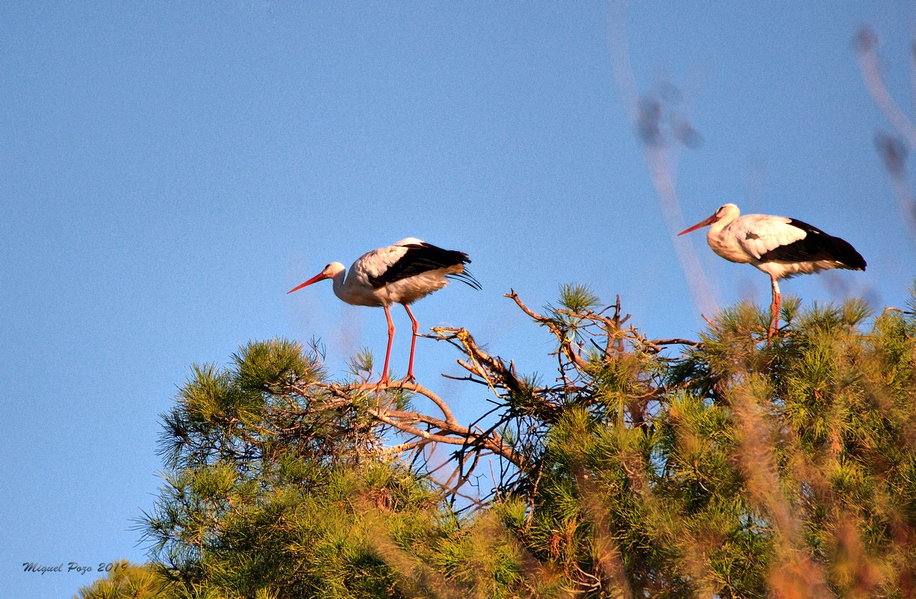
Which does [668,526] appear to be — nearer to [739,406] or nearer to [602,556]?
[602,556]

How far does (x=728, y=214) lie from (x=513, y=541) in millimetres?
4224

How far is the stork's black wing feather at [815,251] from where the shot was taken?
6.46 metres

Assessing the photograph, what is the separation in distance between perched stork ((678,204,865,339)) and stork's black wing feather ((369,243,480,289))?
1.71 meters

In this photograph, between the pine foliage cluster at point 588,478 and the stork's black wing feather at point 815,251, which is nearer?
the pine foliage cluster at point 588,478

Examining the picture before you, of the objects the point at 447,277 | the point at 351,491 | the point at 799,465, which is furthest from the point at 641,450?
the point at 447,277

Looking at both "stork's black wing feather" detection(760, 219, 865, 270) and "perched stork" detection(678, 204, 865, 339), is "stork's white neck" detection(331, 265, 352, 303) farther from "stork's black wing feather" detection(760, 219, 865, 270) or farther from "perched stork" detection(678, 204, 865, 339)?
"stork's black wing feather" detection(760, 219, 865, 270)

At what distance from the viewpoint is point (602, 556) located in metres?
3.79

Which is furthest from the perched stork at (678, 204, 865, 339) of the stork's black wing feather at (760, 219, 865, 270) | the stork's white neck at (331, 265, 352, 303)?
the stork's white neck at (331, 265, 352, 303)

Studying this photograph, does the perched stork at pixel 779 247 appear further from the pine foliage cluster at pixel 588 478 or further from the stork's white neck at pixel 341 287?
the stork's white neck at pixel 341 287

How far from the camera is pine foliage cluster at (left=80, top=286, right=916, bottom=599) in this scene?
141 inches

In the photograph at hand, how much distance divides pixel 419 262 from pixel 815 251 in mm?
2877

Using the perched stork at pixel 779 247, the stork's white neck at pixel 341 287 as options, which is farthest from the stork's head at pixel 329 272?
the perched stork at pixel 779 247

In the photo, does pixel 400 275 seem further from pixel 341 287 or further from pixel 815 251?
pixel 815 251

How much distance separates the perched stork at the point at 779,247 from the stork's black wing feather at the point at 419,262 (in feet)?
5.60
